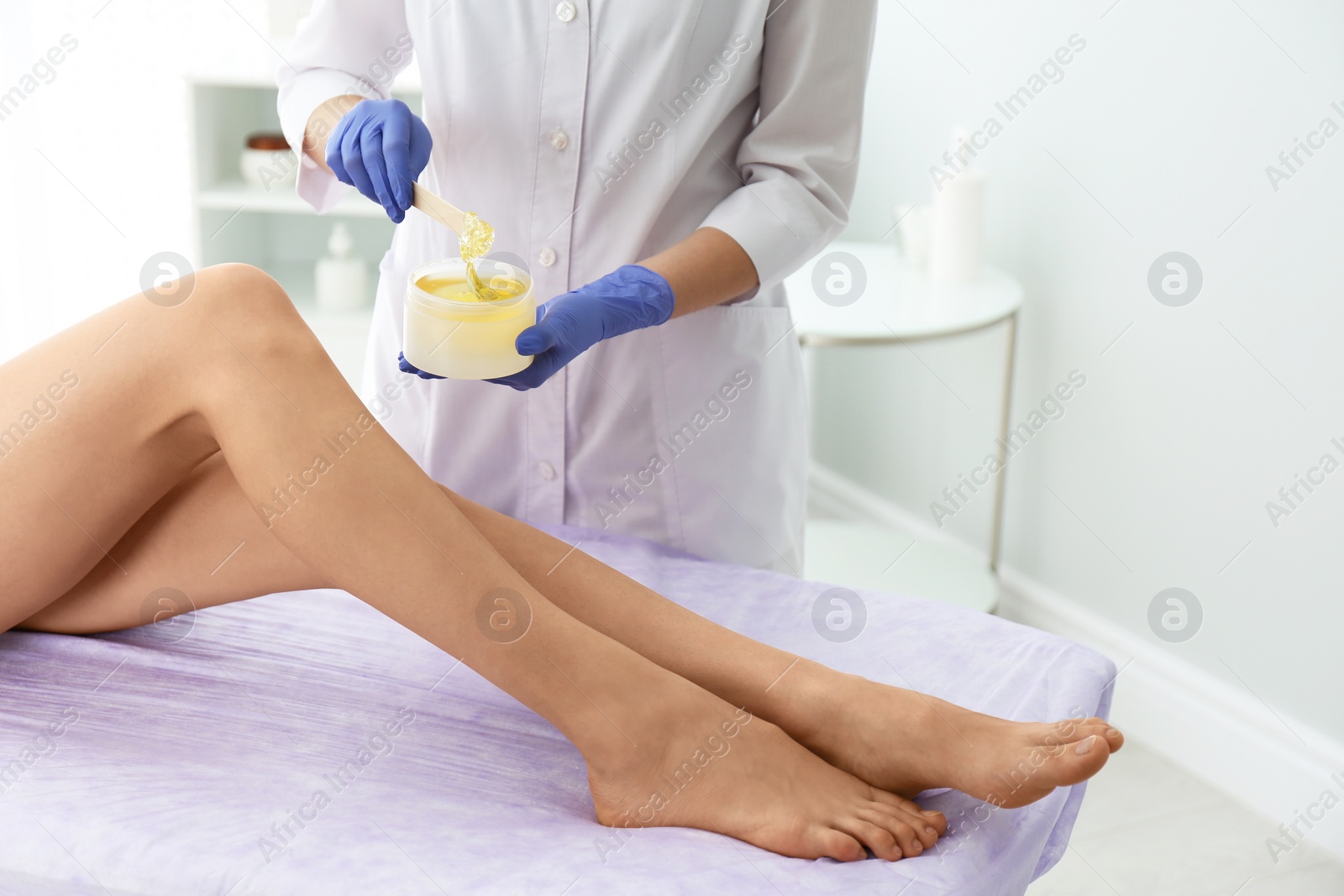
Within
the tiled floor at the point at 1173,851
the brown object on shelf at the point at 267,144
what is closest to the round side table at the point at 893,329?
the tiled floor at the point at 1173,851

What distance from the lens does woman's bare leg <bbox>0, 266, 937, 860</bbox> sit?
1034 mm

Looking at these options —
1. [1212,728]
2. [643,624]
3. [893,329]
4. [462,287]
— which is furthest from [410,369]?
[1212,728]

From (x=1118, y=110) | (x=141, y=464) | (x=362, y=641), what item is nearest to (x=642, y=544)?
(x=362, y=641)

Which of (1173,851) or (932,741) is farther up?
(932,741)

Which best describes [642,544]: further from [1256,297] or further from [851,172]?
[1256,297]

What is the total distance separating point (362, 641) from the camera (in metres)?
1.28

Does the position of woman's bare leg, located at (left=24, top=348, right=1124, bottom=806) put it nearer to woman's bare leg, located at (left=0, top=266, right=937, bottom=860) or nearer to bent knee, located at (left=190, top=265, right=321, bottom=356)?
woman's bare leg, located at (left=0, top=266, right=937, bottom=860)

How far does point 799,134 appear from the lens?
1316 mm

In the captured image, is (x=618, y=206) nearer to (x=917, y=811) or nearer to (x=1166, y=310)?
(x=917, y=811)

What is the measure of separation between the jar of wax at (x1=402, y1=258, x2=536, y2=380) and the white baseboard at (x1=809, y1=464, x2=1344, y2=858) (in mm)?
1397

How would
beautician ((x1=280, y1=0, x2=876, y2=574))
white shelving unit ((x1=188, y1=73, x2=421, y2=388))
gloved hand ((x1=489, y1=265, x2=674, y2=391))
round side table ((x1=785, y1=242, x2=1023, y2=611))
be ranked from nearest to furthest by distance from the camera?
gloved hand ((x1=489, y1=265, x2=674, y2=391)), beautician ((x1=280, y1=0, x2=876, y2=574)), round side table ((x1=785, y1=242, x2=1023, y2=611)), white shelving unit ((x1=188, y1=73, x2=421, y2=388))

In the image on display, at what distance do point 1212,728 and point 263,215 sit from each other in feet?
7.71

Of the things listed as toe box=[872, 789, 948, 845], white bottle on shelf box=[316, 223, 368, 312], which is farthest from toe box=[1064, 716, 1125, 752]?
white bottle on shelf box=[316, 223, 368, 312]

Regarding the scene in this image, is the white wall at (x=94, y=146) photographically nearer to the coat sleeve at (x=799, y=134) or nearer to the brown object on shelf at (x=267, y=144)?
the brown object on shelf at (x=267, y=144)
